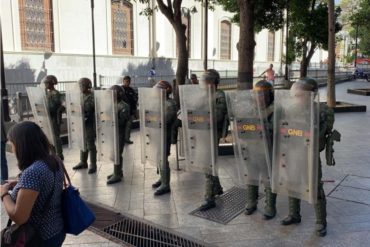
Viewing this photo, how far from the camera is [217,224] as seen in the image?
4730mm

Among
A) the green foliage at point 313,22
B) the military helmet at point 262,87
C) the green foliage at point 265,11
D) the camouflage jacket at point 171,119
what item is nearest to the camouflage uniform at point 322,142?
the military helmet at point 262,87

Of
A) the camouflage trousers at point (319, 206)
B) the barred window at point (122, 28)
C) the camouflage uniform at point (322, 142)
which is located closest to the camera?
the camouflage uniform at point (322, 142)

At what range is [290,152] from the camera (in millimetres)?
4238

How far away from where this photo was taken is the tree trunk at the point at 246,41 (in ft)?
26.8

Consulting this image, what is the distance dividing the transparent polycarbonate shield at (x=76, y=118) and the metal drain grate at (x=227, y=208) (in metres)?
2.67

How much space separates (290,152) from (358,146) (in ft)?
17.3

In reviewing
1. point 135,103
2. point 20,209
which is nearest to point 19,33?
point 135,103

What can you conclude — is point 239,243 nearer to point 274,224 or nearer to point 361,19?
point 274,224

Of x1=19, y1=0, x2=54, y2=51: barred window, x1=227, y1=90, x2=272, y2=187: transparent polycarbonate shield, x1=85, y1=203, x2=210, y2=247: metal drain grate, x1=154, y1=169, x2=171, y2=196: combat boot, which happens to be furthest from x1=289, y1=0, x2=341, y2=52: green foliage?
x1=85, y1=203, x2=210, y2=247: metal drain grate

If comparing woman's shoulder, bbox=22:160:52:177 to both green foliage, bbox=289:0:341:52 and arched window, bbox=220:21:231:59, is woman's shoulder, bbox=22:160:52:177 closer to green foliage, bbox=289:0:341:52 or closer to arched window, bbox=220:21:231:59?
green foliage, bbox=289:0:341:52

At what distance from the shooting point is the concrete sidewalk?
14.1 ft

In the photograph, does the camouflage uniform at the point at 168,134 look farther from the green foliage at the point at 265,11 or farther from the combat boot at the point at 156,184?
the green foliage at the point at 265,11

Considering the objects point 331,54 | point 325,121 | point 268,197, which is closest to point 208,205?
point 268,197

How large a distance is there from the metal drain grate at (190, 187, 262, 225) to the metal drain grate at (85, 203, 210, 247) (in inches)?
24.7
